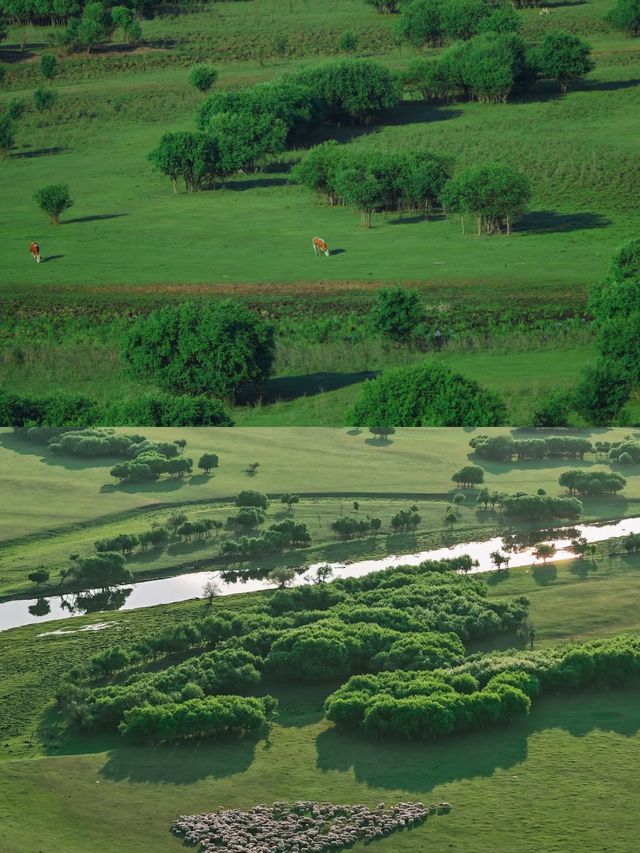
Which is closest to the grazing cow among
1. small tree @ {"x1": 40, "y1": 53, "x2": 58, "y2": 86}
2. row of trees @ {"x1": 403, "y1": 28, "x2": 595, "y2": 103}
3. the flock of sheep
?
row of trees @ {"x1": 403, "y1": 28, "x2": 595, "y2": 103}

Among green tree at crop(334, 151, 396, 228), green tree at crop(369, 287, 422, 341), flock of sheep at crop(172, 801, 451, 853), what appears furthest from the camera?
green tree at crop(334, 151, 396, 228)

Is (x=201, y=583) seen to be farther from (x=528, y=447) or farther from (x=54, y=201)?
(x=54, y=201)

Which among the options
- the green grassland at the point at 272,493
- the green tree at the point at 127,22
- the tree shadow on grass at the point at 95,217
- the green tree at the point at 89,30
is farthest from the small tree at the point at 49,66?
the green grassland at the point at 272,493

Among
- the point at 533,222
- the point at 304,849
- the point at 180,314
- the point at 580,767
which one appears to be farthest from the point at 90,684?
the point at 533,222

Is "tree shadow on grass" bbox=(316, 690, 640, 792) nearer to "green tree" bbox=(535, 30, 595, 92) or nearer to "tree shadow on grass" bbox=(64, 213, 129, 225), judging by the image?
"tree shadow on grass" bbox=(64, 213, 129, 225)

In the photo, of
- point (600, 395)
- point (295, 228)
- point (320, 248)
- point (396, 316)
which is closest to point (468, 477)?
point (600, 395)

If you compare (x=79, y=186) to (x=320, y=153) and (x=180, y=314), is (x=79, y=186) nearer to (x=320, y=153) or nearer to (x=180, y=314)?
(x=320, y=153)

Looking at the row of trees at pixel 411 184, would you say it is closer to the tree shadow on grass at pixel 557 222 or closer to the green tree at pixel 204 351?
the tree shadow on grass at pixel 557 222
